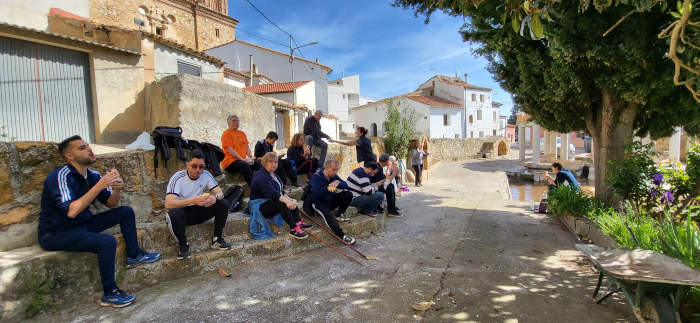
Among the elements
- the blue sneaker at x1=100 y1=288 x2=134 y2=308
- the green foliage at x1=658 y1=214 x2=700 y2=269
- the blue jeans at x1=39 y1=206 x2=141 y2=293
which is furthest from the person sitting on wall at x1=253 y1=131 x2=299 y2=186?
the green foliage at x1=658 y1=214 x2=700 y2=269

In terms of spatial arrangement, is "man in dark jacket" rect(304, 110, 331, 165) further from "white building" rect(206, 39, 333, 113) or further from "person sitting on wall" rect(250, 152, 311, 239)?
"white building" rect(206, 39, 333, 113)

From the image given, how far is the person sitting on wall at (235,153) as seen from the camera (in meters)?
5.47

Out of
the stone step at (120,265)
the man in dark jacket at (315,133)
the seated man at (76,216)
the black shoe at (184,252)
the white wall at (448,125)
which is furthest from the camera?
the white wall at (448,125)

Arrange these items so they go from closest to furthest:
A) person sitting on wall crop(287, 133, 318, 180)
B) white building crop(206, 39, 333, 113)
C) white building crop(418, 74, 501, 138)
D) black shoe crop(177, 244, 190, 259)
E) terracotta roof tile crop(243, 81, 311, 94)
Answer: black shoe crop(177, 244, 190, 259) < person sitting on wall crop(287, 133, 318, 180) < terracotta roof tile crop(243, 81, 311, 94) < white building crop(206, 39, 333, 113) < white building crop(418, 74, 501, 138)

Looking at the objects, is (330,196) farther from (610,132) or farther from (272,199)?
(610,132)

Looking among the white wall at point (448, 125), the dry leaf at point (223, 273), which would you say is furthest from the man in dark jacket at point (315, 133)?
the white wall at point (448, 125)

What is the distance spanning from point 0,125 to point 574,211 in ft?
36.7

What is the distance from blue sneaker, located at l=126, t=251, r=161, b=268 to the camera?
334 cm

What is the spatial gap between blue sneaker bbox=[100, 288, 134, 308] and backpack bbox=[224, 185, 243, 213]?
1927mm

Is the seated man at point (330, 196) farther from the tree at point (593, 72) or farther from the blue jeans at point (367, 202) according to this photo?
the tree at point (593, 72)

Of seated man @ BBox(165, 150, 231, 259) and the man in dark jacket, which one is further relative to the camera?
the man in dark jacket

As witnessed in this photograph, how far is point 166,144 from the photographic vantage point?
4660 mm

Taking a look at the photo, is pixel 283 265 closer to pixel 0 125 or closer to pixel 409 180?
pixel 0 125

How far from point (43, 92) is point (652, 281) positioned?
10234 mm
